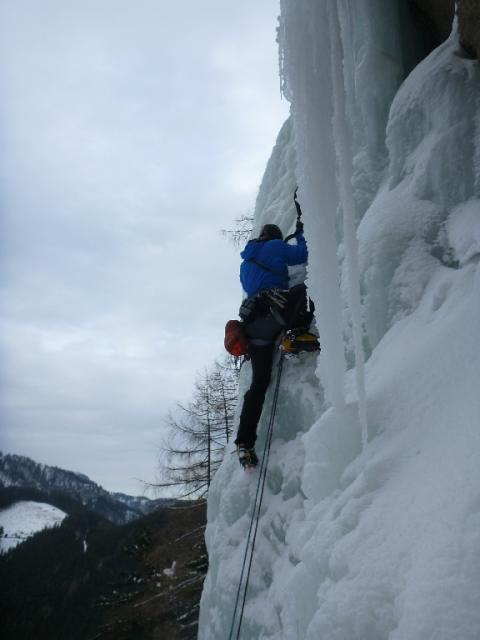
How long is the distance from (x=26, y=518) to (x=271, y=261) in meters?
123

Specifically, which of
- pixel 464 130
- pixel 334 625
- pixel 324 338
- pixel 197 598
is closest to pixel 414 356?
pixel 324 338

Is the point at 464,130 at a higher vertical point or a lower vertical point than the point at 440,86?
lower

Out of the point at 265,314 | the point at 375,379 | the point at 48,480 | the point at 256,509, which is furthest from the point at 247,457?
the point at 48,480

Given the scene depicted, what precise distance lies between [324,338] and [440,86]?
2081mm

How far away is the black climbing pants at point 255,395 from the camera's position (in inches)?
140

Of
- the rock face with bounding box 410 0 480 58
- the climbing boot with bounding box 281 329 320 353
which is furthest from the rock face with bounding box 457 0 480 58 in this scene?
the climbing boot with bounding box 281 329 320 353

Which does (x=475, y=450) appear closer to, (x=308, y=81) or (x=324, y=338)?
(x=324, y=338)

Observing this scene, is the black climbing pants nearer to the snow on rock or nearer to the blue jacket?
the blue jacket

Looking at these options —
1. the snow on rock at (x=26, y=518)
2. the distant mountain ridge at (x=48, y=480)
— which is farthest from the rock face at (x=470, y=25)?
the distant mountain ridge at (x=48, y=480)

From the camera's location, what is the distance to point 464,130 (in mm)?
2758

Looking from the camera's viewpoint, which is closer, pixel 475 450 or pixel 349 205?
pixel 475 450

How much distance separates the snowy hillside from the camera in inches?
51.2

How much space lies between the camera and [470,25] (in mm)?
2932

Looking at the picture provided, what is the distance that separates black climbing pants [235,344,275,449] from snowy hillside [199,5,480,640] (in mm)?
209
